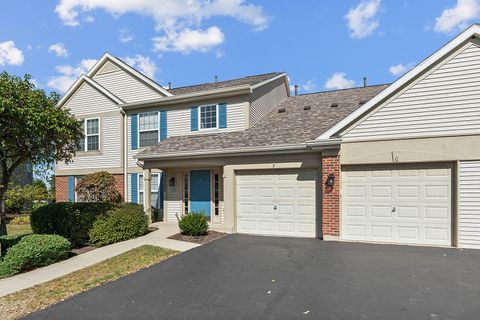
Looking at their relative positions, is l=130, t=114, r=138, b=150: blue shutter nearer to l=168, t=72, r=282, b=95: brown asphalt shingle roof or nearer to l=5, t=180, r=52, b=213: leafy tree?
l=168, t=72, r=282, b=95: brown asphalt shingle roof

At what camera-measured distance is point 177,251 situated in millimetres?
8680

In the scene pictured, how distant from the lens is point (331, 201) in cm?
952

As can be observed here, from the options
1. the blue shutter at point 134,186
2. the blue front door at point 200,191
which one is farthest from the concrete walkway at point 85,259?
the blue shutter at point 134,186

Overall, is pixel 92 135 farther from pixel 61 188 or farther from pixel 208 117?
pixel 208 117

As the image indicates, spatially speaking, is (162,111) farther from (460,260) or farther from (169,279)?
(460,260)

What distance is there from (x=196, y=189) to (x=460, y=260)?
9.65 meters

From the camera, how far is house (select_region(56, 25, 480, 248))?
27.6 feet

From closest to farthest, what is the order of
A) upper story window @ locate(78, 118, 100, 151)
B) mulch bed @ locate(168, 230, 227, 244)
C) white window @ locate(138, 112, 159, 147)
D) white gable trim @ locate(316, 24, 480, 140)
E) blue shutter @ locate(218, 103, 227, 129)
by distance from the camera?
white gable trim @ locate(316, 24, 480, 140)
mulch bed @ locate(168, 230, 227, 244)
blue shutter @ locate(218, 103, 227, 129)
white window @ locate(138, 112, 159, 147)
upper story window @ locate(78, 118, 100, 151)

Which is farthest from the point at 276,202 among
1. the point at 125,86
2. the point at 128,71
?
the point at 128,71

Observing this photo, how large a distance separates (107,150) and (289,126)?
9.89 m

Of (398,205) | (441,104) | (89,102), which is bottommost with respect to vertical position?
(398,205)

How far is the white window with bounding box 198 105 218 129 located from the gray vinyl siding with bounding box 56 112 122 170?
4770 millimetres

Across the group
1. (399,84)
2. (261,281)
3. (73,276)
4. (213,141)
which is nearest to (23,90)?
(73,276)

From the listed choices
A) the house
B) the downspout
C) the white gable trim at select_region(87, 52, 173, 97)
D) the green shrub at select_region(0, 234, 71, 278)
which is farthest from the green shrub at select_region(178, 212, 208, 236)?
the white gable trim at select_region(87, 52, 173, 97)
